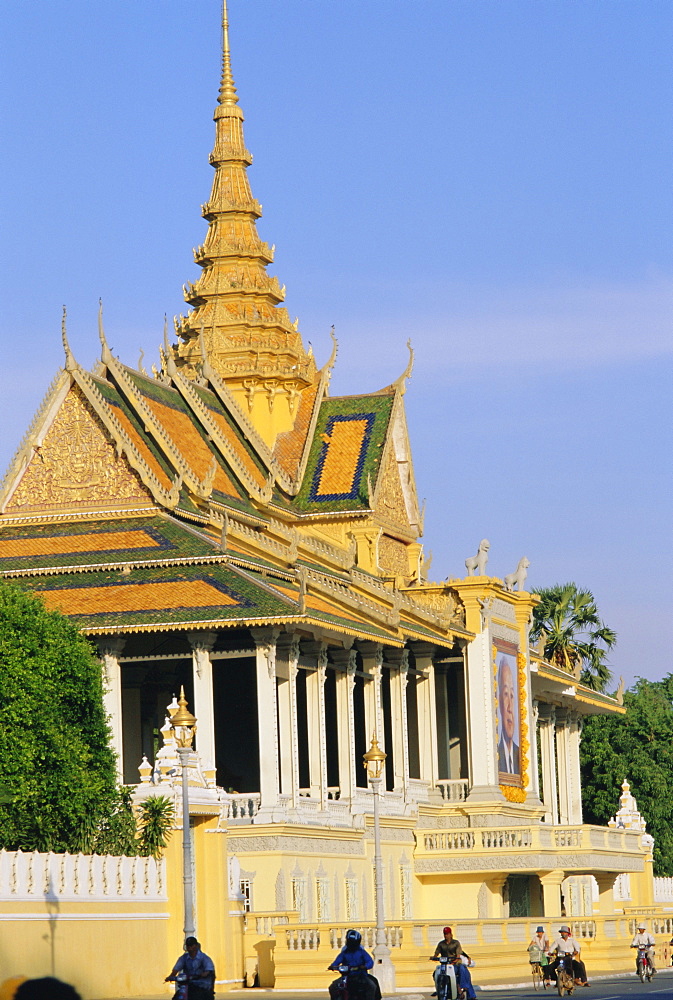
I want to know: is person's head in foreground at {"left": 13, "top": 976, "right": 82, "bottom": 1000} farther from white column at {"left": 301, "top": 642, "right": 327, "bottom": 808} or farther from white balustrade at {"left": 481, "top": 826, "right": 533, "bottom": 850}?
white balustrade at {"left": 481, "top": 826, "right": 533, "bottom": 850}

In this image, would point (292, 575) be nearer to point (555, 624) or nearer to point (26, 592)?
point (26, 592)

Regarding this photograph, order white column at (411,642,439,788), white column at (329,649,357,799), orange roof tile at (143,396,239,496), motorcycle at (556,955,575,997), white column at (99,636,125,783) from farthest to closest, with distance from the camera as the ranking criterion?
white column at (411,642,439,788), orange roof tile at (143,396,239,496), white column at (329,649,357,799), white column at (99,636,125,783), motorcycle at (556,955,575,997)

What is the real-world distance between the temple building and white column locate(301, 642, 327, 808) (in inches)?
2.1

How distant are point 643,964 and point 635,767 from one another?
32368 millimetres

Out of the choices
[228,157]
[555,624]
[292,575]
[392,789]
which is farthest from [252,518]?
[555,624]

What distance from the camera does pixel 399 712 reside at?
4450cm

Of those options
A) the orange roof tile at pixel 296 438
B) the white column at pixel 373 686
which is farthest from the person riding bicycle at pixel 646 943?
the orange roof tile at pixel 296 438

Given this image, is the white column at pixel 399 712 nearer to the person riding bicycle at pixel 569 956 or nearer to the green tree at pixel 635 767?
the person riding bicycle at pixel 569 956

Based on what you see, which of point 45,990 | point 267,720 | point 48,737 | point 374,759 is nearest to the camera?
point 45,990

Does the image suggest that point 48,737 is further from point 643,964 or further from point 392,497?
point 392,497

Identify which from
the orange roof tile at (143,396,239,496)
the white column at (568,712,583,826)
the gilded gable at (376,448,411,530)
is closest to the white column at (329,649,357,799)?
the orange roof tile at (143,396,239,496)

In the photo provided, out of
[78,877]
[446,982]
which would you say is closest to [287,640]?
[78,877]

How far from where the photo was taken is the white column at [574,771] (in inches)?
2256

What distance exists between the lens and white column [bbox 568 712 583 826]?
188 ft
